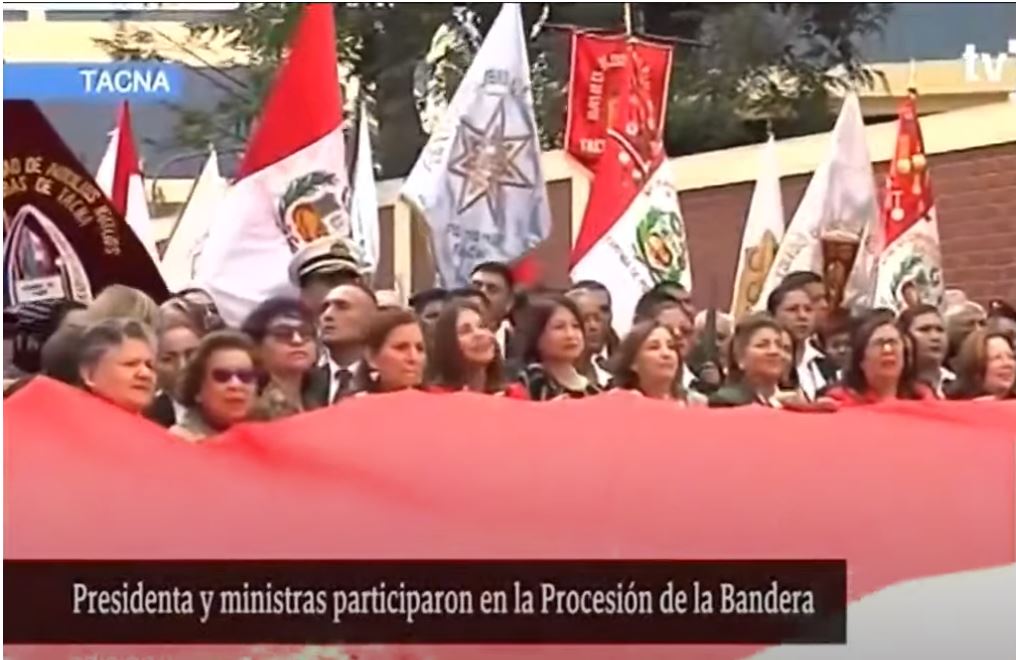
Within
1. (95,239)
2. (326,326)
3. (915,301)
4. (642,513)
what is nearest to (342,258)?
(326,326)

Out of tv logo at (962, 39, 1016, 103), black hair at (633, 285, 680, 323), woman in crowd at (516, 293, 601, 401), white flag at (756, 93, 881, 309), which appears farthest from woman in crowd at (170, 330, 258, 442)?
tv logo at (962, 39, 1016, 103)

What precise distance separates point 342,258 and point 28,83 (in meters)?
0.75

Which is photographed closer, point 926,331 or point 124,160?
point 124,160

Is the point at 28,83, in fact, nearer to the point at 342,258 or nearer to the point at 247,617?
the point at 342,258

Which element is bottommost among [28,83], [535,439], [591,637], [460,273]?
[591,637]

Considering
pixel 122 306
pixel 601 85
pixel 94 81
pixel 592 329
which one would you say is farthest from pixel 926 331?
pixel 94 81

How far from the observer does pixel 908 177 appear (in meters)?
4.82

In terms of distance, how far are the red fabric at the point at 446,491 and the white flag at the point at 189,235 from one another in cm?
31

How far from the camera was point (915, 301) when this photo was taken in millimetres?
4875

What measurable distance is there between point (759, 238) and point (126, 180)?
1332 mm

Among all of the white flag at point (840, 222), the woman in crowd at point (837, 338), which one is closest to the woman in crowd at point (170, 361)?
the white flag at point (840, 222)

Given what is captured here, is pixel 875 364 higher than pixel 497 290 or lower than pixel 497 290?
lower
